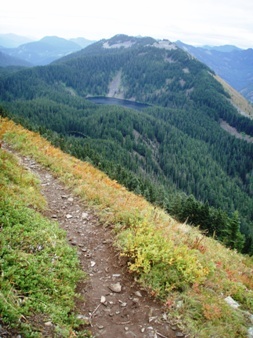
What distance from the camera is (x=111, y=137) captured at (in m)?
194

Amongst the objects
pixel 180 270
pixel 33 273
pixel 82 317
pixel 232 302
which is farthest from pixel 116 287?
pixel 232 302

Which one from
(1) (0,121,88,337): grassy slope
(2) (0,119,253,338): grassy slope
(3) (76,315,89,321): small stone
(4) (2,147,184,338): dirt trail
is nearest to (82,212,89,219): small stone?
(4) (2,147,184,338): dirt trail

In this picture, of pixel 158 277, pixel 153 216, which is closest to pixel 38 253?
pixel 158 277

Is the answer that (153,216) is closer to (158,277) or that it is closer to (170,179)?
(158,277)

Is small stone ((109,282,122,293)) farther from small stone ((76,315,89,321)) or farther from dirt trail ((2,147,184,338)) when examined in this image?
small stone ((76,315,89,321))

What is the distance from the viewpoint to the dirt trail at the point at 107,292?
6184mm

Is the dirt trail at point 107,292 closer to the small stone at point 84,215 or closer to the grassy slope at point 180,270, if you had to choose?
the small stone at point 84,215

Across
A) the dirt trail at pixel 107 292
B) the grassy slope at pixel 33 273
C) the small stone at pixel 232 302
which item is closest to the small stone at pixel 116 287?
the dirt trail at pixel 107 292

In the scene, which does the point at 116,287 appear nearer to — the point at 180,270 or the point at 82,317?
the point at 82,317

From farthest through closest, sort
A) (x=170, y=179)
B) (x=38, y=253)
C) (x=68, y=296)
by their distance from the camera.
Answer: (x=170, y=179)
(x=38, y=253)
(x=68, y=296)

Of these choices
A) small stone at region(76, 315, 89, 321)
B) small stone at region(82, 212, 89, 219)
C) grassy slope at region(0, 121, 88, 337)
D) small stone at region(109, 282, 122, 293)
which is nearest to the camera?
grassy slope at region(0, 121, 88, 337)

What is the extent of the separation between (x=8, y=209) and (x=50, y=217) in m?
1.99

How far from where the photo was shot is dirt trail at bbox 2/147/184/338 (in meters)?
6.18

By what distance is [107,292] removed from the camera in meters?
7.10
